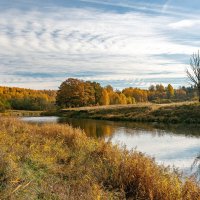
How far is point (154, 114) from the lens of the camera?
166 ft

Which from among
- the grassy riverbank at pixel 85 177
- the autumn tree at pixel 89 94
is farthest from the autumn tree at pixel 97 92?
the grassy riverbank at pixel 85 177

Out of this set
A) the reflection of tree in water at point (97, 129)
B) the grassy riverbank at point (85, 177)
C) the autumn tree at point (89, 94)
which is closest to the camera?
the grassy riverbank at point (85, 177)

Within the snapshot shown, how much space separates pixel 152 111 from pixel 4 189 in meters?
46.3

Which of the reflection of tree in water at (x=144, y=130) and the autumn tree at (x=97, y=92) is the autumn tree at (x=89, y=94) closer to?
the autumn tree at (x=97, y=92)

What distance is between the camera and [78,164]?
40.9ft

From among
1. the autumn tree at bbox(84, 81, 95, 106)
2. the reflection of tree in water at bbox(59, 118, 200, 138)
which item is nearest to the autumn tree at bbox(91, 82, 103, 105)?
the autumn tree at bbox(84, 81, 95, 106)

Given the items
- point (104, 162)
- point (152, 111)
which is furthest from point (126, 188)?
point (152, 111)

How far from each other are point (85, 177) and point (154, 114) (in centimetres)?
4117

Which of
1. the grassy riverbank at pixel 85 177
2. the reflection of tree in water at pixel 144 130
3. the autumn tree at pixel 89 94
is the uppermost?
the autumn tree at pixel 89 94

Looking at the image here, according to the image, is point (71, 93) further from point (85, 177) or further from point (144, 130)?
point (85, 177)

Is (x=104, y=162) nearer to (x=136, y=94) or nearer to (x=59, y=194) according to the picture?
(x=59, y=194)

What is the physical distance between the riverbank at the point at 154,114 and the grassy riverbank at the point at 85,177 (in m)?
31.0

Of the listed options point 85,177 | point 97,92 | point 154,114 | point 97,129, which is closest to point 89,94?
point 97,92

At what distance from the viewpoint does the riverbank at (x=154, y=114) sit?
44594 mm
